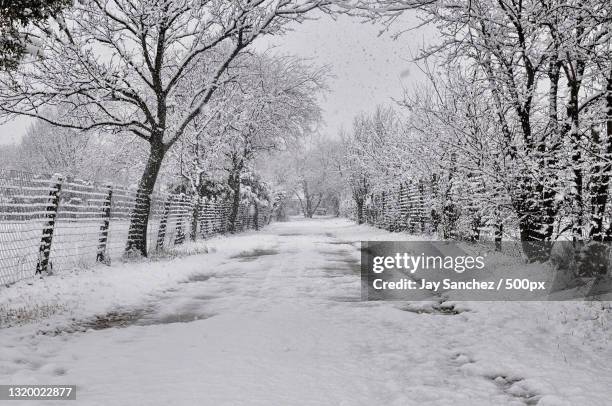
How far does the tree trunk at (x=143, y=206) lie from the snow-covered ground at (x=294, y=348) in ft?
12.5

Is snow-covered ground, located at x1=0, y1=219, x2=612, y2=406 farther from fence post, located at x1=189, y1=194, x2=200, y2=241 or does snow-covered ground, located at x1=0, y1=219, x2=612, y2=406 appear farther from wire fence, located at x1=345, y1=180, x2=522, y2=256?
fence post, located at x1=189, y1=194, x2=200, y2=241

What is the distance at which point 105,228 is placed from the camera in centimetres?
1049

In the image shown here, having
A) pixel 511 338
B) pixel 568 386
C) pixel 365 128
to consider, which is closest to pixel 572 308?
pixel 511 338

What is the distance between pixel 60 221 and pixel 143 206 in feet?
9.86

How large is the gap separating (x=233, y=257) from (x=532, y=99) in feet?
29.3

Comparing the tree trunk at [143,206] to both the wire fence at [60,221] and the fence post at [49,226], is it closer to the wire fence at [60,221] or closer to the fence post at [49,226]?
the wire fence at [60,221]

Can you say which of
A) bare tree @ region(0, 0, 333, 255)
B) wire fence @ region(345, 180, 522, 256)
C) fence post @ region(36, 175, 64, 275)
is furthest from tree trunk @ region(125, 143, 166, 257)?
wire fence @ region(345, 180, 522, 256)

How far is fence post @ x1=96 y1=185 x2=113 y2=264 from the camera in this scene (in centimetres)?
1020

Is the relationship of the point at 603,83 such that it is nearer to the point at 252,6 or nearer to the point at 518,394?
the point at 518,394

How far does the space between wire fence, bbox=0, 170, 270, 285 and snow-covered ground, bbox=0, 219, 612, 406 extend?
66cm

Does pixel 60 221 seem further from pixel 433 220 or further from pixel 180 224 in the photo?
pixel 433 220

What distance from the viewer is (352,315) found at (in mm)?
6129

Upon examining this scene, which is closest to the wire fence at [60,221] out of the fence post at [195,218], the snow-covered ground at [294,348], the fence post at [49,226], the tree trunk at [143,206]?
the fence post at [49,226]

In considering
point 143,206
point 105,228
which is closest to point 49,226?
point 105,228
